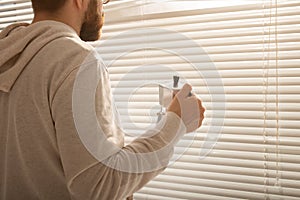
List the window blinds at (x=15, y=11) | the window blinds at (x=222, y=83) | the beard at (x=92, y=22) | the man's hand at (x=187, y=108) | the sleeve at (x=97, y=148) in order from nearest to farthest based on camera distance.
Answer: the sleeve at (x=97, y=148) → the man's hand at (x=187, y=108) → the beard at (x=92, y=22) → the window blinds at (x=222, y=83) → the window blinds at (x=15, y=11)

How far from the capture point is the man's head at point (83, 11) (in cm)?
93

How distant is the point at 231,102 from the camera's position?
4.05 ft

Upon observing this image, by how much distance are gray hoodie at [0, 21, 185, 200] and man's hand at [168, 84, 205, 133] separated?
0.02 m

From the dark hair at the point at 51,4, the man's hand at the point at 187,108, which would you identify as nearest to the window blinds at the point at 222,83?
the man's hand at the point at 187,108

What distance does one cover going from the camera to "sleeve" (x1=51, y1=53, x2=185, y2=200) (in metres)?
0.79

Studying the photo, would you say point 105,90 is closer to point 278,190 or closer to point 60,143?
point 60,143

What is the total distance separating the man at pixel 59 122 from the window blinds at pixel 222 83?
1.08ft

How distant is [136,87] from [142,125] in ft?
0.42

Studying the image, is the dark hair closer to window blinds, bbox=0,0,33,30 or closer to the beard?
the beard

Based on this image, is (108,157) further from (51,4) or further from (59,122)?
(51,4)

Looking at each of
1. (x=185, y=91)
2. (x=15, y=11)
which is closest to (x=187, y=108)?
(x=185, y=91)

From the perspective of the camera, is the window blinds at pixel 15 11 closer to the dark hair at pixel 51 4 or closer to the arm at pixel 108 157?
the dark hair at pixel 51 4

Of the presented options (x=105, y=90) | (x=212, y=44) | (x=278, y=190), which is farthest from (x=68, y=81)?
(x=278, y=190)

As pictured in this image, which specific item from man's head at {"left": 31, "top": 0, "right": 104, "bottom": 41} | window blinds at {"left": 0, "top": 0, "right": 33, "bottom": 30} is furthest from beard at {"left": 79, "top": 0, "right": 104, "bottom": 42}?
window blinds at {"left": 0, "top": 0, "right": 33, "bottom": 30}
